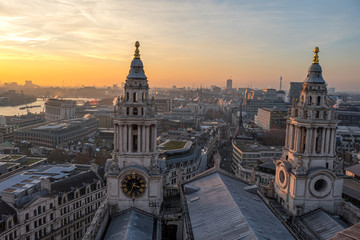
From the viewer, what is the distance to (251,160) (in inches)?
3307

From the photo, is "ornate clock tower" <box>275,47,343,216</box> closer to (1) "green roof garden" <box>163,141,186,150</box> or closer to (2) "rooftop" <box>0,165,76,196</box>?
(2) "rooftop" <box>0,165,76,196</box>

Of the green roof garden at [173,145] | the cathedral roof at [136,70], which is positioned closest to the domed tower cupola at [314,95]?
the cathedral roof at [136,70]

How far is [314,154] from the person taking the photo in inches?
1330

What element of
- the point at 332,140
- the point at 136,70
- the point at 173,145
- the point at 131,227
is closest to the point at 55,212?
the point at 131,227

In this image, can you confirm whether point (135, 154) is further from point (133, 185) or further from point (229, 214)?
point (229, 214)

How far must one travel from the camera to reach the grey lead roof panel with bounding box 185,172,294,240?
22.8m

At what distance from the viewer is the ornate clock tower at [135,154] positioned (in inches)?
1276

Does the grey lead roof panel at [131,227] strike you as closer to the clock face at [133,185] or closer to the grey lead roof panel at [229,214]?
the clock face at [133,185]

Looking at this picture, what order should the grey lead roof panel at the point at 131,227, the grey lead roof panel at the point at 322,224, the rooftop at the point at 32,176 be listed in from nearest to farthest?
1. the grey lead roof panel at the point at 131,227
2. the grey lead roof panel at the point at 322,224
3. the rooftop at the point at 32,176

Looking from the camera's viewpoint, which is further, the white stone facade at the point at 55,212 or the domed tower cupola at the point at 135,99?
the white stone facade at the point at 55,212

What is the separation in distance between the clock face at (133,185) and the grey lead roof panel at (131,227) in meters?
1.91

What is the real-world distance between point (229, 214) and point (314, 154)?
14136 millimetres

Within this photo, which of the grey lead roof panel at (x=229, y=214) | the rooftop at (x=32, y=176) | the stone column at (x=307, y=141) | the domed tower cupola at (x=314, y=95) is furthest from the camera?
the rooftop at (x=32, y=176)

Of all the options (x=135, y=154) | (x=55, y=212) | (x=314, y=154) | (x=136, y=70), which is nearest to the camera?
(x=135, y=154)
